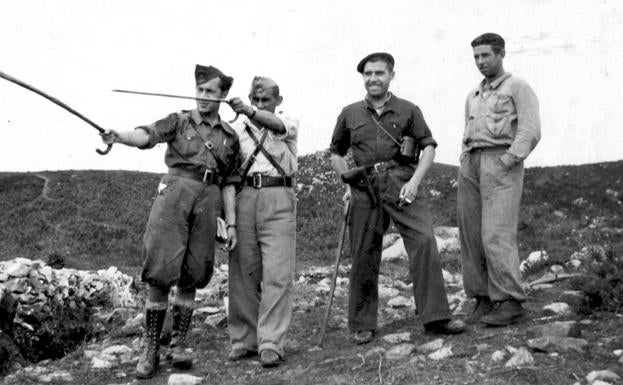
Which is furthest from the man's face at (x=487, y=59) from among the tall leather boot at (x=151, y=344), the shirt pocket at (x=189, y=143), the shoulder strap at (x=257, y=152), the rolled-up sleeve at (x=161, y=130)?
the tall leather boot at (x=151, y=344)

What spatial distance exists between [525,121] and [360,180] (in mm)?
1426

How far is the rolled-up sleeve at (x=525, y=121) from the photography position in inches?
245

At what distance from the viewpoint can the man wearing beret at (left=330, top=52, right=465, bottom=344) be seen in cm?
621

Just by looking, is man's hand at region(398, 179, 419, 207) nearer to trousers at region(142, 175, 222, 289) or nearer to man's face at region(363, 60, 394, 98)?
man's face at region(363, 60, 394, 98)

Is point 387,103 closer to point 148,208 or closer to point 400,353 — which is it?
point 400,353

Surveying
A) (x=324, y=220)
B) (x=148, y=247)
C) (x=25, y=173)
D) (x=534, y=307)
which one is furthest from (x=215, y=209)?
(x=25, y=173)

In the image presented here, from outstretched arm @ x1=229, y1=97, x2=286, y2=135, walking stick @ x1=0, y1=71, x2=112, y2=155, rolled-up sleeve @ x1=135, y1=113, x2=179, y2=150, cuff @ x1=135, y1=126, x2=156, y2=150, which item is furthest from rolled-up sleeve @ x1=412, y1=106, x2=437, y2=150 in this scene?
walking stick @ x1=0, y1=71, x2=112, y2=155

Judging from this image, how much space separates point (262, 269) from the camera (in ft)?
21.0

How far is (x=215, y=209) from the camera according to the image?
6.11 m

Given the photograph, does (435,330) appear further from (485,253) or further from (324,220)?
(324,220)

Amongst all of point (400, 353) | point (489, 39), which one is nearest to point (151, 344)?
point (400, 353)

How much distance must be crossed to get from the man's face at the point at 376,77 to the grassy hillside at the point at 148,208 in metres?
9.27

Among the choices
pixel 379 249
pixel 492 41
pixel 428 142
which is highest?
pixel 492 41

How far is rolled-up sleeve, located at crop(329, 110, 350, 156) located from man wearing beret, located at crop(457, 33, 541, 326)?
1.08 metres
